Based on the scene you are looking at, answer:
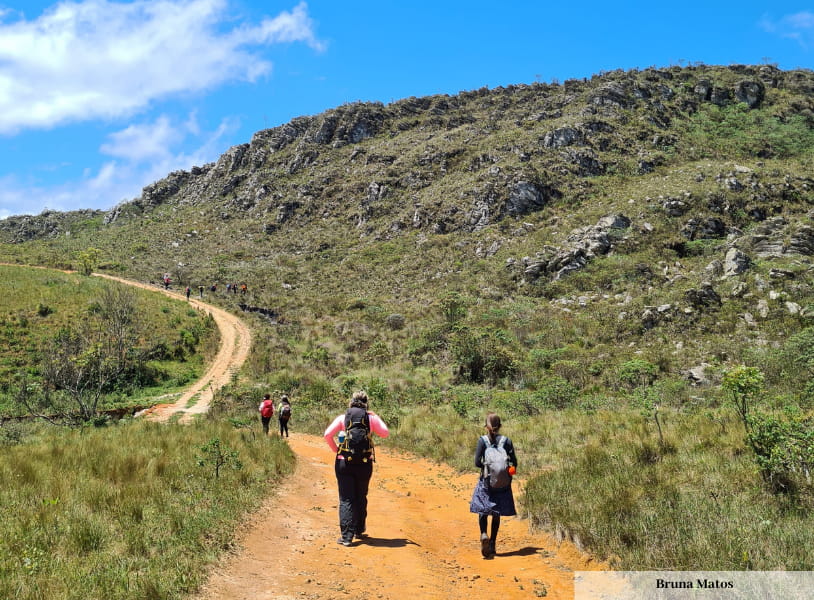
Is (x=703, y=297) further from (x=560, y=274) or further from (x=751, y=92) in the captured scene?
(x=751, y=92)

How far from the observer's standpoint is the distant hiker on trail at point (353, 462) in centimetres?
677

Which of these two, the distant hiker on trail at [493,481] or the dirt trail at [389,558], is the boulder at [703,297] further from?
the distant hiker on trail at [493,481]

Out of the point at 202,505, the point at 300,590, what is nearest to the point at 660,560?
the point at 300,590

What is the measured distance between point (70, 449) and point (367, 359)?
18.9m

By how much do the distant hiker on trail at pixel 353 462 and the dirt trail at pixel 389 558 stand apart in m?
0.33

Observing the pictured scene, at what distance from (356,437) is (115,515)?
3.27 m

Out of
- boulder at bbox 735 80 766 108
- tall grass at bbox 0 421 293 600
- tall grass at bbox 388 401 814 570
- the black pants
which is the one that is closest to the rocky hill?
boulder at bbox 735 80 766 108

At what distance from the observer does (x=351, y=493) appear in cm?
688

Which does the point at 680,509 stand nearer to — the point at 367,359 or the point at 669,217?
the point at 367,359

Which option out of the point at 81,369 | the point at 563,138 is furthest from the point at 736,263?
the point at 563,138

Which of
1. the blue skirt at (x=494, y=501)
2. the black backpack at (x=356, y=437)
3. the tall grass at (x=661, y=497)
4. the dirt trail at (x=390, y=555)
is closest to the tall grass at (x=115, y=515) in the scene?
the dirt trail at (x=390, y=555)

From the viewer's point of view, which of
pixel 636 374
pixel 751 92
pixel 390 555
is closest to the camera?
pixel 390 555

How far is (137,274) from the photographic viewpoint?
165ft

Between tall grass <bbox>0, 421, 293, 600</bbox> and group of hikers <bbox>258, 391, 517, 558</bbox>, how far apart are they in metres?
1.66
